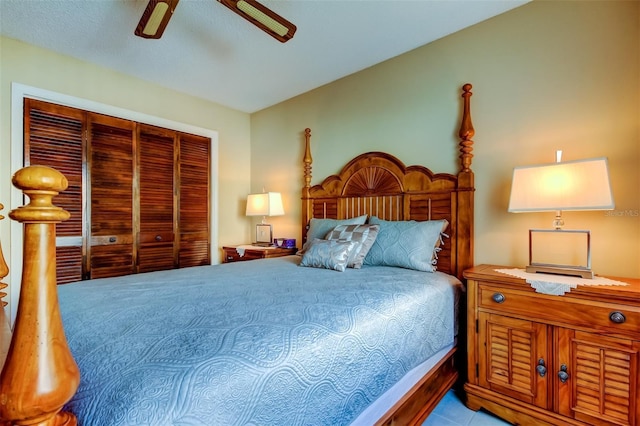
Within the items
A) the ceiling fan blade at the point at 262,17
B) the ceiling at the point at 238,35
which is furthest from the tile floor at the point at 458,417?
the ceiling at the point at 238,35

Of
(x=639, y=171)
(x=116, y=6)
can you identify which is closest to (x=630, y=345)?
(x=639, y=171)

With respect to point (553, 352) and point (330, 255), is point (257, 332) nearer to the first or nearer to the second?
point (330, 255)

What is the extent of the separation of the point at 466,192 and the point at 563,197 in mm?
678

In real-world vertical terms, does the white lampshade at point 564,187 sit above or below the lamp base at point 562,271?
above

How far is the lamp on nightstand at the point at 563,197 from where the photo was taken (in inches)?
59.9

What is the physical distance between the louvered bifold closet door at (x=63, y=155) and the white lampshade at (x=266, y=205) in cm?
157

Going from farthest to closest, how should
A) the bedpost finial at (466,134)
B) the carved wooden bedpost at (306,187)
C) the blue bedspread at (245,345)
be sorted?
the carved wooden bedpost at (306,187), the bedpost finial at (466,134), the blue bedspread at (245,345)

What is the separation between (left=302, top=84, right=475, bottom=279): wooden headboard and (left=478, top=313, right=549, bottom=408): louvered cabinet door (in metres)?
0.55

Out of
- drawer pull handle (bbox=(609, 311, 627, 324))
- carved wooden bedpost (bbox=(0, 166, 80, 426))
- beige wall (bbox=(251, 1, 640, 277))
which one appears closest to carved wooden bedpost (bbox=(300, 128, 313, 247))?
beige wall (bbox=(251, 1, 640, 277))

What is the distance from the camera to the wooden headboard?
2246 millimetres

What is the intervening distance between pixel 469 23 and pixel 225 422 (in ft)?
9.24

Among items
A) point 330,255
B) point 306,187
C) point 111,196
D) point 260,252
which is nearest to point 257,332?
point 330,255

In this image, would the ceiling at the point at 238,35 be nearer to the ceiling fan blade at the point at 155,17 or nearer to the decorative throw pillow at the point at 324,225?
the ceiling fan blade at the point at 155,17

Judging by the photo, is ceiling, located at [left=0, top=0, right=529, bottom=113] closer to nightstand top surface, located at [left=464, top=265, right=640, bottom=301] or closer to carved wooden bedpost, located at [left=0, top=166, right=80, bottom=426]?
nightstand top surface, located at [left=464, top=265, right=640, bottom=301]
